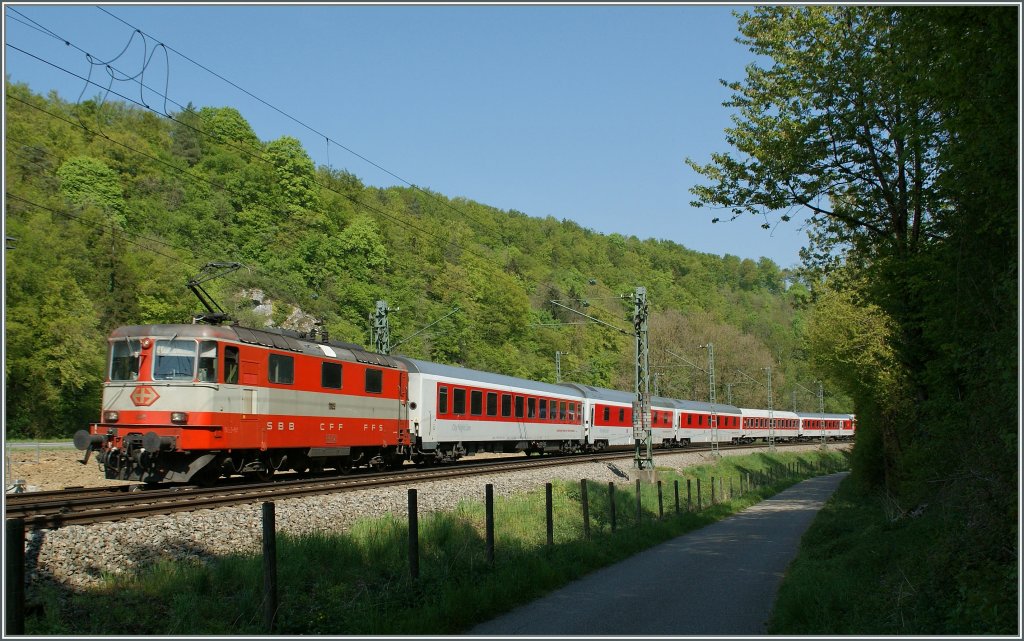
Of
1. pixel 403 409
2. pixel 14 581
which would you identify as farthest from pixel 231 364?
pixel 14 581

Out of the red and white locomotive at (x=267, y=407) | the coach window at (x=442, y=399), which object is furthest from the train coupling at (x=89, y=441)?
the coach window at (x=442, y=399)

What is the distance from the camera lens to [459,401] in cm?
2883

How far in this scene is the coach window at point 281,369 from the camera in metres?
18.8

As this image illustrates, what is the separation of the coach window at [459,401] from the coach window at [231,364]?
1140cm

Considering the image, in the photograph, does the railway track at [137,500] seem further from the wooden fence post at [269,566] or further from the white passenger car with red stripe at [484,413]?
the white passenger car with red stripe at [484,413]

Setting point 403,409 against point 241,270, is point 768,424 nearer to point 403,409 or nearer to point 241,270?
point 241,270

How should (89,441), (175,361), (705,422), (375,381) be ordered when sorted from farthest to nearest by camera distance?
(705,422), (375,381), (175,361), (89,441)

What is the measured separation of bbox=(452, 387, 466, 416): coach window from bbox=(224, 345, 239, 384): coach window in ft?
37.4

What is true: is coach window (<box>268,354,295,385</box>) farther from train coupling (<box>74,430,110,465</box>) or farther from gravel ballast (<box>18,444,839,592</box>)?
train coupling (<box>74,430,110,465</box>)

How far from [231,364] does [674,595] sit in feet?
35.6

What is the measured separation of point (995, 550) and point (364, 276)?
67.6m

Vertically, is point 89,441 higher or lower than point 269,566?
higher

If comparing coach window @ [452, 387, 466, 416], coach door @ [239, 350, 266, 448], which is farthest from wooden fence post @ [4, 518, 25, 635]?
coach window @ [452, 387, 466, 416]

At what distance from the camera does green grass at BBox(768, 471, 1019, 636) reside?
7680mm
